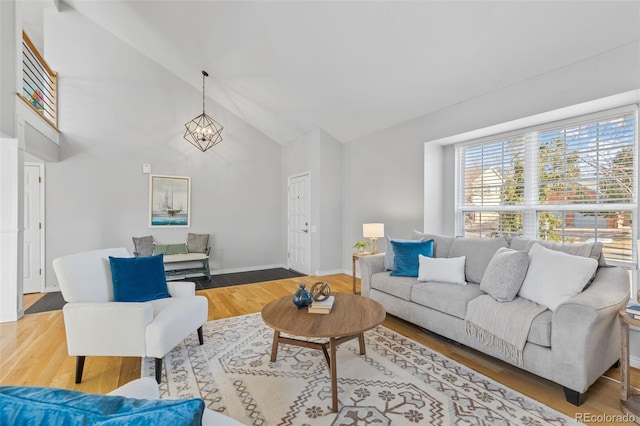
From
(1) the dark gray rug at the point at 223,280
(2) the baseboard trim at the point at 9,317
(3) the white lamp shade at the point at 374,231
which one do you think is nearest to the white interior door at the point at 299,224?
(1) the dark gray rug at the point at 223,280

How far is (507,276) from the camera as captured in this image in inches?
97.0

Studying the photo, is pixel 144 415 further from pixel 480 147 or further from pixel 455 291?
pixel 480 147

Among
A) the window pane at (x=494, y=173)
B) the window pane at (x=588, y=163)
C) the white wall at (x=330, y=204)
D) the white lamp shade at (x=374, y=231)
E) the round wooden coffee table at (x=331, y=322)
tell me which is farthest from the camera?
the white wall at (x=330, y=204)

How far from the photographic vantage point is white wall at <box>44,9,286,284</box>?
4.86 m

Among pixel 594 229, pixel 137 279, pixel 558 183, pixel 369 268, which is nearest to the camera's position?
pixel 137 279

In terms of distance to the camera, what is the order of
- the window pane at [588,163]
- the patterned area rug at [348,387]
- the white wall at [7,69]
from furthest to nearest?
1. the white wall at [7,69]
2. the window pane at [588,163]
3. the patterned area rug at [348,387]

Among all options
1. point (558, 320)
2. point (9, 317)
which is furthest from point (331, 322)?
point (9, 317)

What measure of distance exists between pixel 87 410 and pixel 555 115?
12.9ft

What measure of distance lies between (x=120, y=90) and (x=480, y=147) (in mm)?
5777

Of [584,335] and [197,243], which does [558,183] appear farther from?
[197,243]

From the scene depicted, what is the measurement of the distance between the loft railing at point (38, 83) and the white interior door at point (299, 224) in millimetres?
3967

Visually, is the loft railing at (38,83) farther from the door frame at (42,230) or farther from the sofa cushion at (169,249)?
the sofa cushion at (169,249)

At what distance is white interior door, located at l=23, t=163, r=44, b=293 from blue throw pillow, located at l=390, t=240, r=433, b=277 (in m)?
5.25

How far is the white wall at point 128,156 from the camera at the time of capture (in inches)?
191
